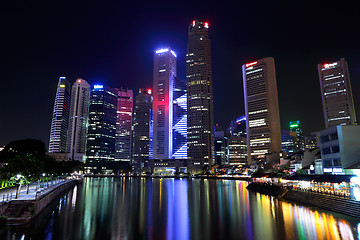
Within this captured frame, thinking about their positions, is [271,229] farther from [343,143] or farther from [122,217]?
[343,143]

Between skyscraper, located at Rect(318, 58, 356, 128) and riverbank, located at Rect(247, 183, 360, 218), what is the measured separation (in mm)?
163539

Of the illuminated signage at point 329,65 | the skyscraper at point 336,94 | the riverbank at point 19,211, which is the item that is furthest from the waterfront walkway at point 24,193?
the illuminated signage at point 329,65

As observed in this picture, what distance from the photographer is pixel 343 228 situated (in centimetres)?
2386

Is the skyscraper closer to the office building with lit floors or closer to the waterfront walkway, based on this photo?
the office building with lit floors

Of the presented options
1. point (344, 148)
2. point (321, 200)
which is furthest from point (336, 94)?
point (321, 200)

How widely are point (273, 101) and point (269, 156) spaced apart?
185 feet

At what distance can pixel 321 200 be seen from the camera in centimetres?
3691

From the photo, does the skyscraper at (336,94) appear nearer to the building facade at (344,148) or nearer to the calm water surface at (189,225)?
the building facade at (344,148)

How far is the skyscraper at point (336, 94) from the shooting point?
180 metres

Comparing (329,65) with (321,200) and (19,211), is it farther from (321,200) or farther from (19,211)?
(19,211)

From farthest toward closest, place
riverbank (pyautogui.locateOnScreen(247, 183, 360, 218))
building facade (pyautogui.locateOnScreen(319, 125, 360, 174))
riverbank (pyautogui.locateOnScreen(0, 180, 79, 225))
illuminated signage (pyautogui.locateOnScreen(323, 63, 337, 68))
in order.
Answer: illuminated signage (pyautogui.locateOnScreen(323, 63, 337, 68)) → building facade (pyautogui.locateOnScreen(319, 125, 360, 174)) → riverbank (pyautogui.locateOnScreen(247, 183, 360, 218)) → riverbank (pyautogui.locateOnScreen(0, 180, 79, 225))

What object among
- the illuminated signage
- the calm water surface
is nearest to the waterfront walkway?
the calm water surface

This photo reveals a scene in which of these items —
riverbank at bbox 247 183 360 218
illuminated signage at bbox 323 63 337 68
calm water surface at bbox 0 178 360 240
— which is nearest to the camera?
calm water surface at bbox 0 178 360 240

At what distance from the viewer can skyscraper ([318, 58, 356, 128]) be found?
180 m
